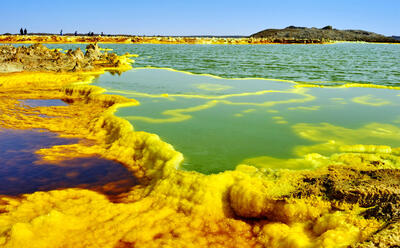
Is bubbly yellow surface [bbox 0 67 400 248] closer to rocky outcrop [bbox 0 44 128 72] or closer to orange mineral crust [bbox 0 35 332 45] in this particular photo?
rocky outcrop [bbox 0 44 128 72]

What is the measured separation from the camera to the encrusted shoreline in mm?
3506

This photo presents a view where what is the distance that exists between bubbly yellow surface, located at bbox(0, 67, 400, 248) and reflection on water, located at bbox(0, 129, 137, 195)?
0.86ft

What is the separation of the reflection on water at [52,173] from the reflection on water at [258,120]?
133 cm

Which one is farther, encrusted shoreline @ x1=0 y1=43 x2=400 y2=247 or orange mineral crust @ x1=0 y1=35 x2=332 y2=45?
orange mineral crust @ x1=0 y1=35 x2=332 y2=45

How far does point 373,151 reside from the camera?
20.1 ft

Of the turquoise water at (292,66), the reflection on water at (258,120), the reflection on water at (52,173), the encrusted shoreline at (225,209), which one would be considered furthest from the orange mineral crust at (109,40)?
the encrusted shoreline at (225,209)

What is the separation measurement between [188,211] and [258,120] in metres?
4.74

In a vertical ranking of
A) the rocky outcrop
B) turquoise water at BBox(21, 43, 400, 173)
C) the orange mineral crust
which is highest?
the orange mineral crust

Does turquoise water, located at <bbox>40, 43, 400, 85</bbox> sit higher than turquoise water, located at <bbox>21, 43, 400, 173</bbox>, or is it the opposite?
turquoise water, located at <bbox>40, 43, 400, 85</bbox>

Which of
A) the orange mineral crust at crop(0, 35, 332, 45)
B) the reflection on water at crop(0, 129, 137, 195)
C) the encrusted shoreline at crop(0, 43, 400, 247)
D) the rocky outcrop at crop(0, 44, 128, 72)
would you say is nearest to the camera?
the encrusted shoreline at crop(0, 43, 400, 247)

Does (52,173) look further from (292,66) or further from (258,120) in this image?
(292,66)

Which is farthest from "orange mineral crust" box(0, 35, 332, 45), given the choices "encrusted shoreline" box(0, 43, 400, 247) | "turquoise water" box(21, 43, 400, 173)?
"encrusted shoreline" box(0, 43, 400, 247)

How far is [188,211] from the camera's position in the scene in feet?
13.8

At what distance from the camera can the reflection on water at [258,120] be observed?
6.14 meters
